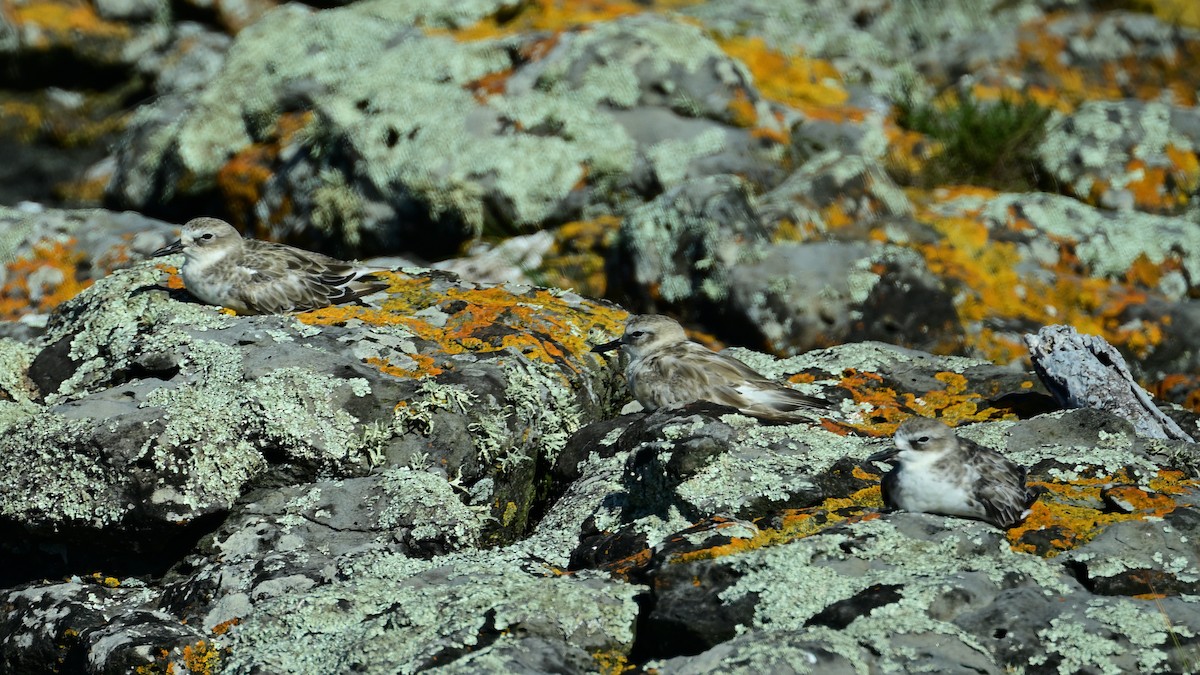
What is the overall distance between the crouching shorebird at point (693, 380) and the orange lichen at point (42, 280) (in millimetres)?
5481

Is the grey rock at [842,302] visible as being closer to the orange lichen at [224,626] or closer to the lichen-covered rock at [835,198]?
the lichen-covered rock at [835,198]

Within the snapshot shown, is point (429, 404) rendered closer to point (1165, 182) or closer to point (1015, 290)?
point (1015, 290)

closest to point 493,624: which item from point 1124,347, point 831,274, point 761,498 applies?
point 761,498

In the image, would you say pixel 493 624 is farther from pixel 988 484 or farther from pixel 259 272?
pixel 259 272

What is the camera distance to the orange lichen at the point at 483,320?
8.28 m

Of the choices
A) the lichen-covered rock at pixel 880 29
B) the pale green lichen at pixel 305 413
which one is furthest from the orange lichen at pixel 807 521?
the lichen-covered rock at pixel 880 29

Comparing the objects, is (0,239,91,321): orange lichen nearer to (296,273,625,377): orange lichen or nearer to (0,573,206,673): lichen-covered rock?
(296,273,625,377): orange lichen

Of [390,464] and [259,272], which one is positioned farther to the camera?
[259,272]

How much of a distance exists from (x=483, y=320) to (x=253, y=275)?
162 centimetres

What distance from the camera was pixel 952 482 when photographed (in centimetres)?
609

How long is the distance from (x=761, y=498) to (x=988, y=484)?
1137 mm

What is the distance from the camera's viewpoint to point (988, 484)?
6.12 meters

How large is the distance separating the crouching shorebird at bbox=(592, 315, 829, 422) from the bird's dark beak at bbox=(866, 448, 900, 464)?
0.93m

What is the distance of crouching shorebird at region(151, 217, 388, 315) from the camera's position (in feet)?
28.5
